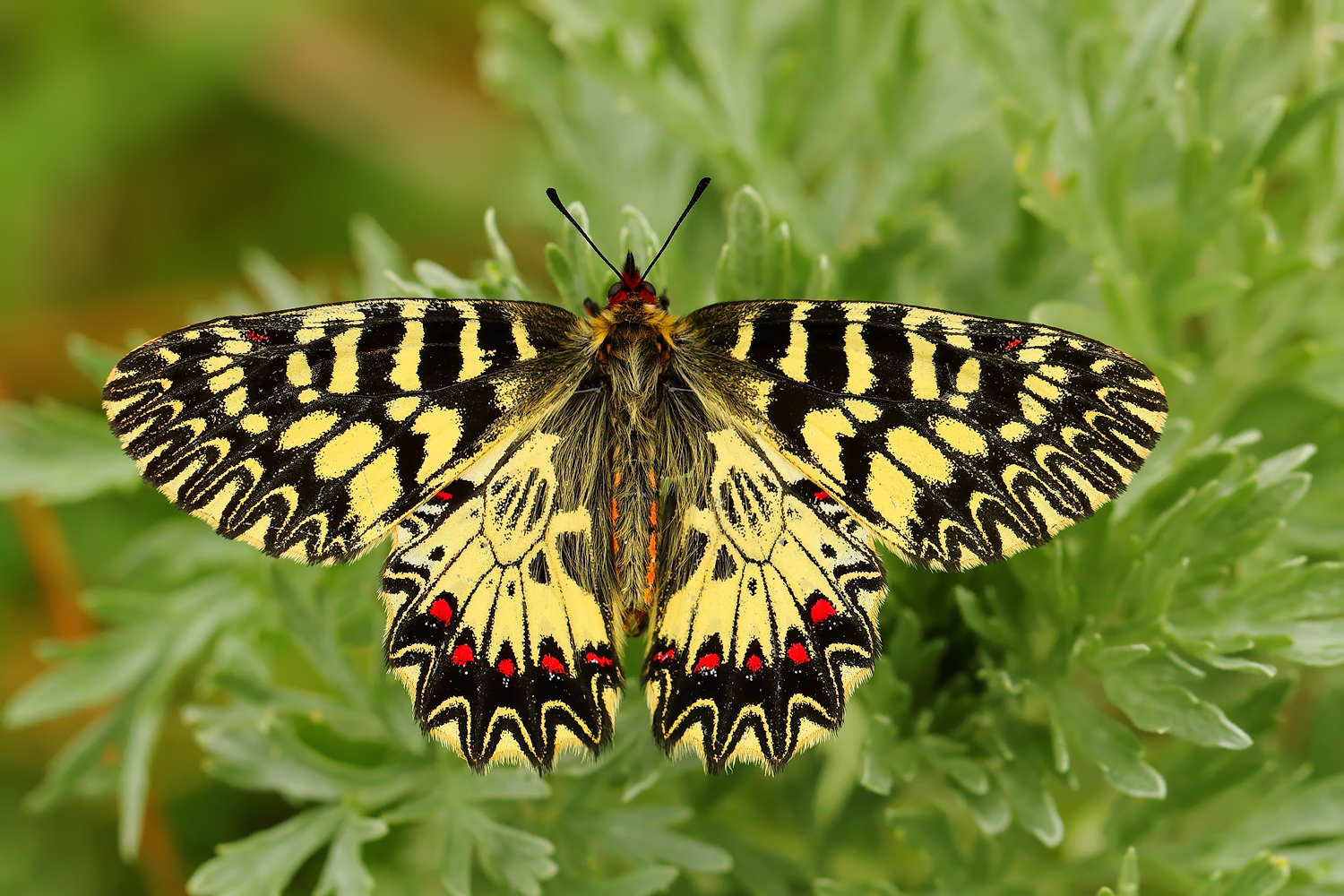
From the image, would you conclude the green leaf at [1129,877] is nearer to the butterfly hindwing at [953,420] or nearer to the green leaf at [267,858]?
the butterfly hindwing at [953,420]

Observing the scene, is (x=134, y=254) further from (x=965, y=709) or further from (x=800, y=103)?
(x=965, y=709)

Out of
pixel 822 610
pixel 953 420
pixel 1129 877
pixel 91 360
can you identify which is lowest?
pixel 1129 877

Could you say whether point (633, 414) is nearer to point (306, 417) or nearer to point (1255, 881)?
point (306, 417)

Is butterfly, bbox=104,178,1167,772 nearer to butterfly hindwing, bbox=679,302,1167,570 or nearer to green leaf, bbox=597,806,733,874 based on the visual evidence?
butterfly hindwing, bbox=679,302,1167,570

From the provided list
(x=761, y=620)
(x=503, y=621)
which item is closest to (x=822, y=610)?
(x=761, y=620)

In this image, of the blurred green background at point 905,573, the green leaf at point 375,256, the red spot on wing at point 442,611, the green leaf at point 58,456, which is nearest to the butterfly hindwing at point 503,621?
the red spot on wing at point 442,611

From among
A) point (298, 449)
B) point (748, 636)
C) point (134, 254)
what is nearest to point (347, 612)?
point (298, 449)
